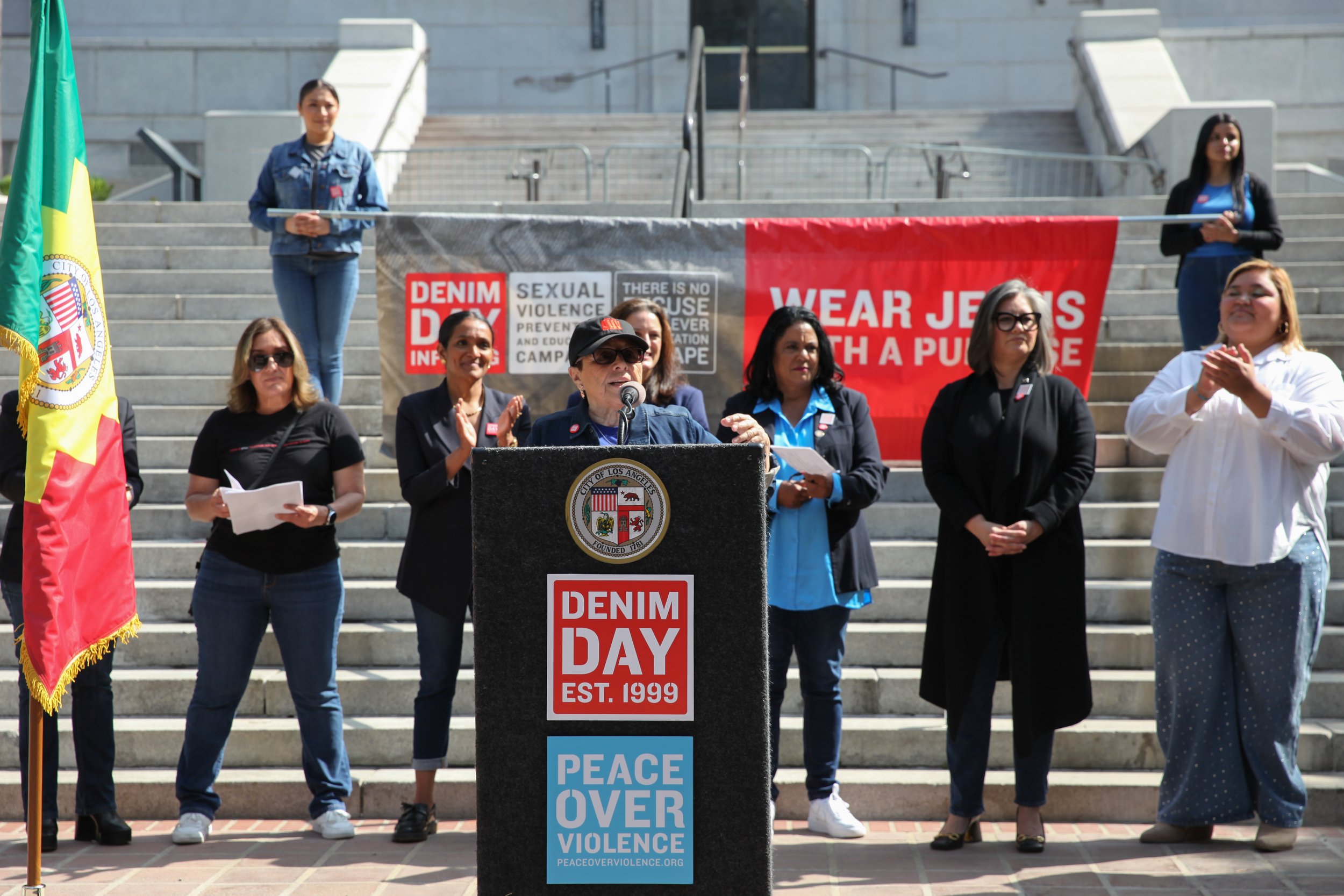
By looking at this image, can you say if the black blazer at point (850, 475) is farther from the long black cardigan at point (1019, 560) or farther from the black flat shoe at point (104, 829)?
the black flat shoe at point (104, 829)

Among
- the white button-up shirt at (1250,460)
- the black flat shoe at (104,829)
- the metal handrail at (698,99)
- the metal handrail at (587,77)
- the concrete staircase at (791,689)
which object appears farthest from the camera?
the metal handrail at (587,77)

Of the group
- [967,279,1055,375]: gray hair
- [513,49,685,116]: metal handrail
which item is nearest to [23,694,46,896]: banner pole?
[967,279,1055,375]: gray hair

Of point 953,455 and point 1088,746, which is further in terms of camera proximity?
point 1088,746

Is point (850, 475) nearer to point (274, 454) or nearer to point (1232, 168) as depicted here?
point (274, 454)

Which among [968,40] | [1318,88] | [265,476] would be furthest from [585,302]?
[968,40]

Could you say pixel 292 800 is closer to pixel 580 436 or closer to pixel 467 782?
pixel 467 782

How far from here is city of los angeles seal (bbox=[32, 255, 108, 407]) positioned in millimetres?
4453

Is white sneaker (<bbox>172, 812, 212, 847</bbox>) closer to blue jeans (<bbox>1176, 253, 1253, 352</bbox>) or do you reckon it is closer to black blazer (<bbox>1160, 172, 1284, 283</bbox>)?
blue jeans (<bbox>1176, 253, 1253, 352</bbox>)

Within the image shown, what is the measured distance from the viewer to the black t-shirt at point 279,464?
17.8 feet

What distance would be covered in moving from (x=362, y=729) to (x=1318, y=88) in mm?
15185

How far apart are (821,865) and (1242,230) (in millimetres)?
4519

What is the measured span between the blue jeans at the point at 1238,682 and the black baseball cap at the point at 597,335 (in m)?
2.68

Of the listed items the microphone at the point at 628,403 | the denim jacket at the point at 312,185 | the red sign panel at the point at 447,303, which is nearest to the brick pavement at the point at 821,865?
the microphone at the point at 628,403

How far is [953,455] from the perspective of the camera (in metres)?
5.40
